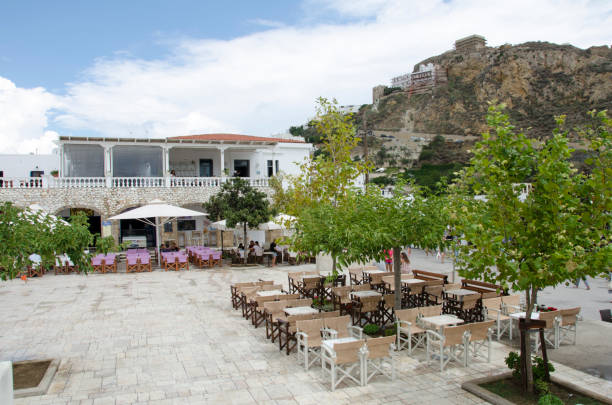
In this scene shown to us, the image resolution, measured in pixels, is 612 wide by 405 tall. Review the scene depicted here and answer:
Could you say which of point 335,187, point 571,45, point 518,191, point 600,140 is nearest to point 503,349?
point 518,191

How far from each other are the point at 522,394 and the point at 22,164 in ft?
123

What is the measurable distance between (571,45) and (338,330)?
306 feet

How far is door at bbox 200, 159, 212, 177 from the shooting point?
29.2m

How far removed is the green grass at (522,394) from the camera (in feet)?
17.9

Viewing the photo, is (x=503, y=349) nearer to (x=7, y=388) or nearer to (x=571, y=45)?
(x=7, y=388)

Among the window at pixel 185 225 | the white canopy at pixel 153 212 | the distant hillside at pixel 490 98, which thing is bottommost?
the window at pixel 185 225

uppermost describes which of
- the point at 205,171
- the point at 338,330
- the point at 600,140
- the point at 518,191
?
the point at 205,171

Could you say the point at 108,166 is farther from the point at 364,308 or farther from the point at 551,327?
the point at 551,327

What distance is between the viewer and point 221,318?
398 inches

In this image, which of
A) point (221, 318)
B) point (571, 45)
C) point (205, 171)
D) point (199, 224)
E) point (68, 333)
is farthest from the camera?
point (571, 45)

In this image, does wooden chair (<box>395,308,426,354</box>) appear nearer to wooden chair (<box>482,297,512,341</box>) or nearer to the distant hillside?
wooden chair (<box>482,297,512,341</box>)

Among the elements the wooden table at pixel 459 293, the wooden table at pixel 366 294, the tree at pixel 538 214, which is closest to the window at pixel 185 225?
the wooden table at pixel 366 294

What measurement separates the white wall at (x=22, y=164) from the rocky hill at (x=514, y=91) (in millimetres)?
41751

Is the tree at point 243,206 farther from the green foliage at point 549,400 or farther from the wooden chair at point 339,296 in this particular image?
the green foliage at point 549,400
